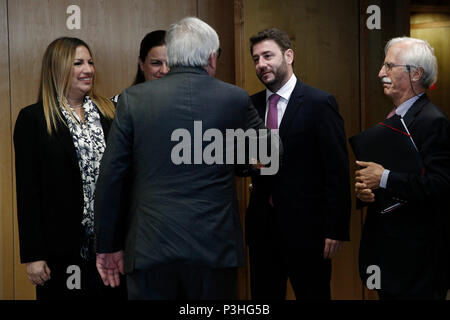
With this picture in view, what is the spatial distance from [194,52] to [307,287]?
141 cm

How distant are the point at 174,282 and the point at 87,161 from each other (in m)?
0.97

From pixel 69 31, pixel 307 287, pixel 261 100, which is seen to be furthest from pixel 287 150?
pixel 69 31

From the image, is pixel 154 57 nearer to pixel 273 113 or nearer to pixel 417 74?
pixel 273 113

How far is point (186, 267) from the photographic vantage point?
215 centimetres

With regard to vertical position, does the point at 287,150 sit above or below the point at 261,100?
below

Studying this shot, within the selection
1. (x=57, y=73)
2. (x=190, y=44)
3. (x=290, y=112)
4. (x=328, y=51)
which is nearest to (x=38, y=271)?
(x=57, y=73)

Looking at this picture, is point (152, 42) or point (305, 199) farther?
point (152, 42)

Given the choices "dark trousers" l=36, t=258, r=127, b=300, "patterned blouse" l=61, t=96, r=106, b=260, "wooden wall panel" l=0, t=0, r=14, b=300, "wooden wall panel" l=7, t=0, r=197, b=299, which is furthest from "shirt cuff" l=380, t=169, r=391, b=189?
"wooden wall panel" l=0, t=0, r=14, b=300

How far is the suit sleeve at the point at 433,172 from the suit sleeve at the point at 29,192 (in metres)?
1.77

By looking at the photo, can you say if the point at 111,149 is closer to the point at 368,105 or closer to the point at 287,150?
the point at 287,150

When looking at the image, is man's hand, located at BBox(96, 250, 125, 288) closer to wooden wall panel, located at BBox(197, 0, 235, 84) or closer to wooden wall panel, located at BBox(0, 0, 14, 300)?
wooden wall panel, located at BBox(0, 0, 14, 300)

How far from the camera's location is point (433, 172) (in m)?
2.45

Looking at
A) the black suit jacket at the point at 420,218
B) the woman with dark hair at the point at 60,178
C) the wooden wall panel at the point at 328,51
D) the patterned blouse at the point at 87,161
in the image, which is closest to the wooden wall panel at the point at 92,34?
the wooden wall panel at the point at 328,51

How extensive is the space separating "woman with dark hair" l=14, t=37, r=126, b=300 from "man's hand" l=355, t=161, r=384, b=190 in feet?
4.45
